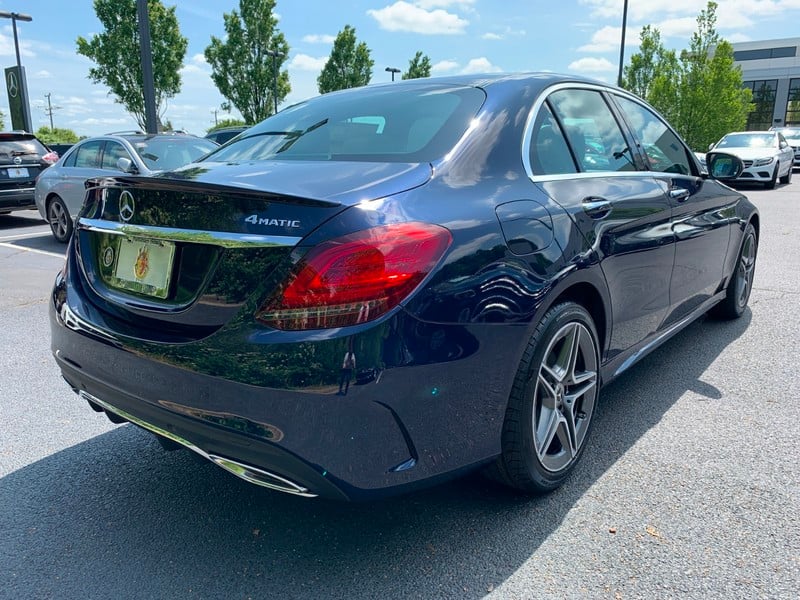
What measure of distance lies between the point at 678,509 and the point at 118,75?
29.4m

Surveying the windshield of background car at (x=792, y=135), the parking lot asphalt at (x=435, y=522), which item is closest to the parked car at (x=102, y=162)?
the parking lot asphalt at (x=435, y=522)

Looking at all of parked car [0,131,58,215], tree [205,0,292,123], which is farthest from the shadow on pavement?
tree [205,0,292,123]

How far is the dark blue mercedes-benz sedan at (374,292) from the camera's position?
1.79 meters

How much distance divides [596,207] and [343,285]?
136cm

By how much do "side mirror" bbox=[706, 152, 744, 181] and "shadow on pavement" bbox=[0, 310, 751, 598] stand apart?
226 centimetres

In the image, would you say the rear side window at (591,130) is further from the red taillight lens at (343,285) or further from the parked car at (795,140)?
the parked car at (795,140)

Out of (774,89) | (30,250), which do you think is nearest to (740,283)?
(30,250)

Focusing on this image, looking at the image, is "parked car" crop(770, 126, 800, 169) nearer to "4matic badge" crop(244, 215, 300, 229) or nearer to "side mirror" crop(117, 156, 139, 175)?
"side mirror" crop(117, 156, 139, 175)

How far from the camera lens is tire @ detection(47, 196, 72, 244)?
30.9ft

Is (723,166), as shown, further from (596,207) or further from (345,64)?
(345,64)

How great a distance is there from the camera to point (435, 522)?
2.39m

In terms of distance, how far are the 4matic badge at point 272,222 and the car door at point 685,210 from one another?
7.40 ft

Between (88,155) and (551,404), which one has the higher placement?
(88,155)

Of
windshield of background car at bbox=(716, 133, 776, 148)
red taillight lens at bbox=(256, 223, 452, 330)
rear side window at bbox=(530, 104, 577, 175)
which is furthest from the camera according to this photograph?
windshield of background car at bbox=(716, 133, 776, 148)
